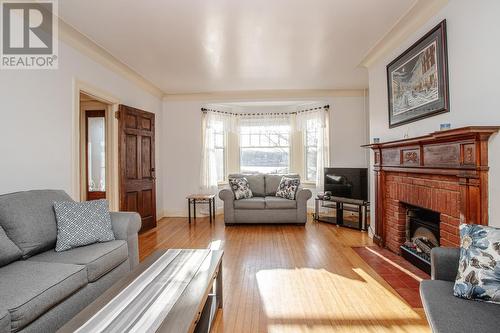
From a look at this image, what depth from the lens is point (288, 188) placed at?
512 centimetres

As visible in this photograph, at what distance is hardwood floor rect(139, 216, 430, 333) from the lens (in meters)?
1.92

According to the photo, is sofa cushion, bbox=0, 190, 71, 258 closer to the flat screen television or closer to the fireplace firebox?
the fireplace firebox

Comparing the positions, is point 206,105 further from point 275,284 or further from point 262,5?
point 275,284

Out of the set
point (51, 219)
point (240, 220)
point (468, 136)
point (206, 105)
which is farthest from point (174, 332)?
point (206, 105)

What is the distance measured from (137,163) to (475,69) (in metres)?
4.36

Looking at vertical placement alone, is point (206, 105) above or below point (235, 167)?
above

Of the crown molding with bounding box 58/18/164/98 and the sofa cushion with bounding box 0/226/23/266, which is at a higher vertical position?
the crown molding with bounding box 58/18/164/98

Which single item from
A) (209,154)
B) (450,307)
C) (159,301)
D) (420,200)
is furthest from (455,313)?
(209,154)

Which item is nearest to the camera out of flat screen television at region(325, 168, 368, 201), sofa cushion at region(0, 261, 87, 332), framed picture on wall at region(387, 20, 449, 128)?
sofa cushion at region(0, 261, 87, 332)

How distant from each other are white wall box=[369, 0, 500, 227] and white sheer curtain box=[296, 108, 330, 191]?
2971mm

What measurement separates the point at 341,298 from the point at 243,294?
84 centimetres

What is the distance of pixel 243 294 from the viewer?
2.35 m

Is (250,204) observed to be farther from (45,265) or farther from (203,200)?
(45,265)

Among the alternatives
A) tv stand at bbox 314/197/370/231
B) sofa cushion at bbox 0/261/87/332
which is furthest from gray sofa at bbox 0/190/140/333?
tv stand at bbox 314/197/370/231
